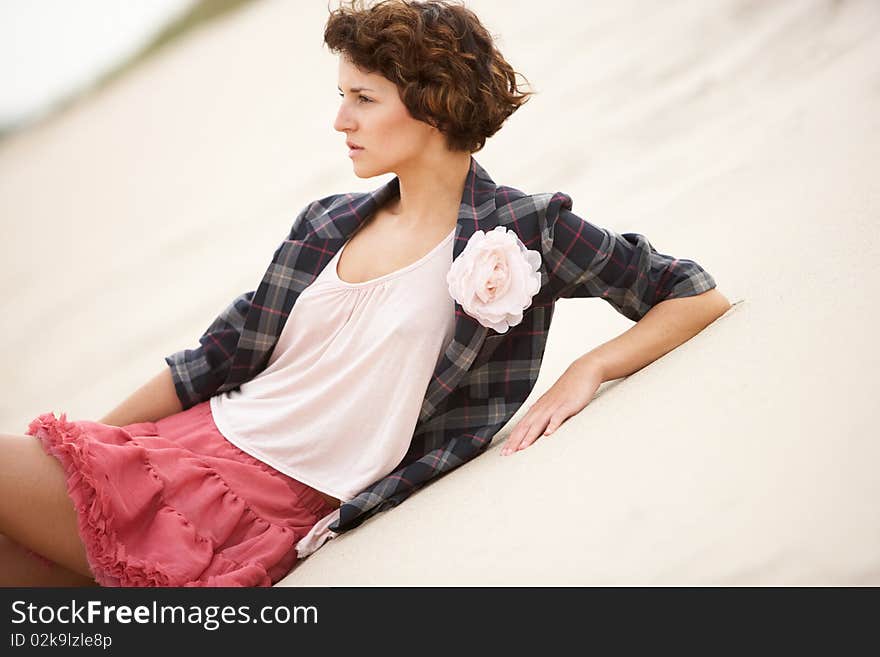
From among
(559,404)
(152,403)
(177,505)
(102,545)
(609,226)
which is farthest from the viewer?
(609,226)

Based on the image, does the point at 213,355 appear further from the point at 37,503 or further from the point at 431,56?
the point at 431,56

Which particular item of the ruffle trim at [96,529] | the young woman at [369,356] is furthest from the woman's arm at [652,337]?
the ruffle trim at [96,529]

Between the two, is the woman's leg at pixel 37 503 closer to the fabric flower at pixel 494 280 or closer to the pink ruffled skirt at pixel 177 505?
the pink ruffled skirt at pixel 177 505

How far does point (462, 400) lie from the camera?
6.70ft

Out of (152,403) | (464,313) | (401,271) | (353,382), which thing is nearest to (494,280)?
(464,313)

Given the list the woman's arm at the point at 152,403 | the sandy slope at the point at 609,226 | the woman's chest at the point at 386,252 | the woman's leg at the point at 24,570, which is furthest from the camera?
the woman's arm at the point at 152,403

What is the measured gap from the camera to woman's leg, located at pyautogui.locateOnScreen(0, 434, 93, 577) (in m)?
1.78

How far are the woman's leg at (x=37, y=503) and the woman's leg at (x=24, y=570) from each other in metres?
0.06

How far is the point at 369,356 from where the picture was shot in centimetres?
194

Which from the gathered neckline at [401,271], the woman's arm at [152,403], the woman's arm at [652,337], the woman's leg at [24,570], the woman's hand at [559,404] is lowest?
the woman's leg at [24,570]

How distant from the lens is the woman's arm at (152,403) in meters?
2.10

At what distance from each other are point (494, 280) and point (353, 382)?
344mm

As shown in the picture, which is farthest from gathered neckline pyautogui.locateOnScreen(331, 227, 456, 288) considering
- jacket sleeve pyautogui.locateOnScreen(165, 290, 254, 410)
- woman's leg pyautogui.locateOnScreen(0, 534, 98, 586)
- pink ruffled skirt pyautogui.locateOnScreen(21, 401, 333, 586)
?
woman's leg pyautogui.locateOnScreen(0, 534, 98, 586)

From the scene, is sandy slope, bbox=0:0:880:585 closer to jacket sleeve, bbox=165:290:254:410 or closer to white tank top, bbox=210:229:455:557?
white tank top, bbox=210:229:455:557
